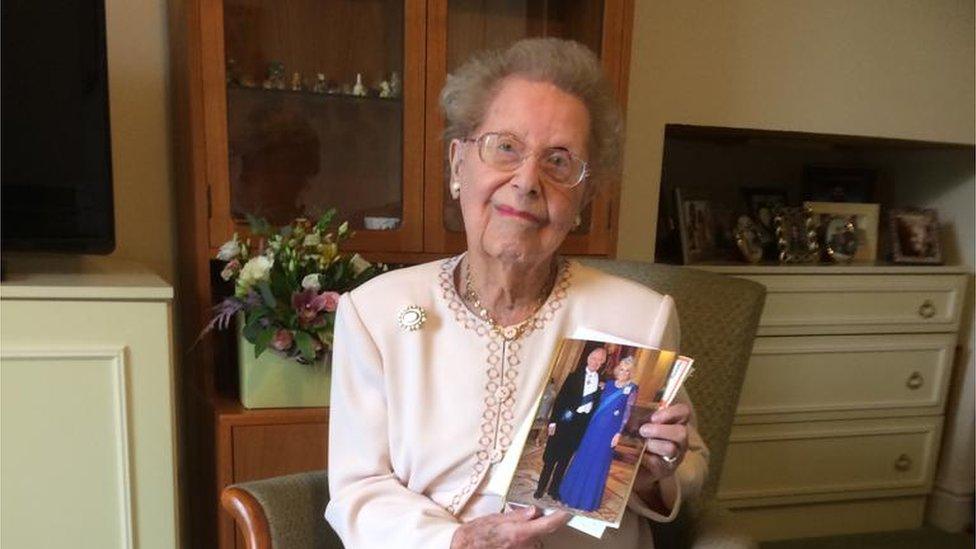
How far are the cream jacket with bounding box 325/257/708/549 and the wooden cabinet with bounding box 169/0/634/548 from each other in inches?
16.1

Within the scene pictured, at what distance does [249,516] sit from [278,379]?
41 centimetres

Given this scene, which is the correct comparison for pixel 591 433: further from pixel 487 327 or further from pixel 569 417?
pixel 487 327

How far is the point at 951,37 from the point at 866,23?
1.05ft

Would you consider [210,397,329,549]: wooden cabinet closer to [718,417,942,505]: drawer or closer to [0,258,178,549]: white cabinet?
[0,258,178,549]: white cabinet

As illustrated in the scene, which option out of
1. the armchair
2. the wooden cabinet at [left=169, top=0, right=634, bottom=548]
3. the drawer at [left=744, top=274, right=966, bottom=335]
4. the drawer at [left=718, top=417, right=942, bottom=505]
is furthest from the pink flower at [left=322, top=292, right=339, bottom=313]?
the drawer at [left=718, top=417, right=942, bottom=505]

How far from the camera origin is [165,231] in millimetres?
1627

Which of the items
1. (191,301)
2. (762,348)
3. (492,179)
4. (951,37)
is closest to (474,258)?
(492,179)

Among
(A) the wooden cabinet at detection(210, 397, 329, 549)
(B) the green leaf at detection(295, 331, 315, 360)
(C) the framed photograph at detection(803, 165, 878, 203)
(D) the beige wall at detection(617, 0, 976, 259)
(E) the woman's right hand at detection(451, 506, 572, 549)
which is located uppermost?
(D) the beige wall at detection(617, 0, 976, 259)

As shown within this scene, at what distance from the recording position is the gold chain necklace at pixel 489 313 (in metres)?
0.96

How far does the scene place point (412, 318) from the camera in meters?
0.96

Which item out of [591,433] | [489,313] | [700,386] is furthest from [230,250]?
[700,386]

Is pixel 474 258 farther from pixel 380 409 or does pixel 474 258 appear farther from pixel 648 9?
pixel 648 9

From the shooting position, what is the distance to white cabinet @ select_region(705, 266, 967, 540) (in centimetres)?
205

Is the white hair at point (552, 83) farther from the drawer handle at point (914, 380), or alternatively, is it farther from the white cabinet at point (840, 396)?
the drawer handle at point (914, 380)
